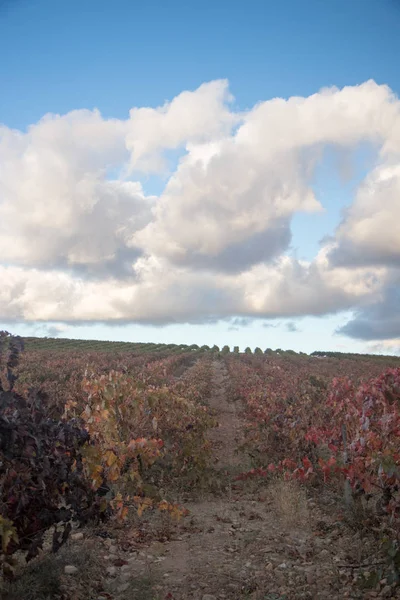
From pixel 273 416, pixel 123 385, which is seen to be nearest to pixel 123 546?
pixel 123 385

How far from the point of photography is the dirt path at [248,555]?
15.3ft

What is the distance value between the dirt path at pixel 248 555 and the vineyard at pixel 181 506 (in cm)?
2

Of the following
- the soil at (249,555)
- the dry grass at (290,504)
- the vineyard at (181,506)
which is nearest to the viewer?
the vineyard at (181,506)

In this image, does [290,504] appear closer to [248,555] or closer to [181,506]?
[248,555]

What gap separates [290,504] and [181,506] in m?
1.62

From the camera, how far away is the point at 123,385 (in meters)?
7.39

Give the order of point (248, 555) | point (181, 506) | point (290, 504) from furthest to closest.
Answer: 1. point (181, 506)
2. point (290, 504)
3. point (248, 555)

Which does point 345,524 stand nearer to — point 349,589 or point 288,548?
point 288,548

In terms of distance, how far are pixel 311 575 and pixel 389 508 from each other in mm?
1041

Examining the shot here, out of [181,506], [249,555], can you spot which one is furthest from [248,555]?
[181,506]

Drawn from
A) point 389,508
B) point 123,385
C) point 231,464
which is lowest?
point 231,464

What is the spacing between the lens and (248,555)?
5.43 metres

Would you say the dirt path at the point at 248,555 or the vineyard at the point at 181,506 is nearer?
the vineyard at the point at 181,506

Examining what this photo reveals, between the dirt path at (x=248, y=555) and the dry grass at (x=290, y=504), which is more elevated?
the dry grass at (x=290, y=504)
